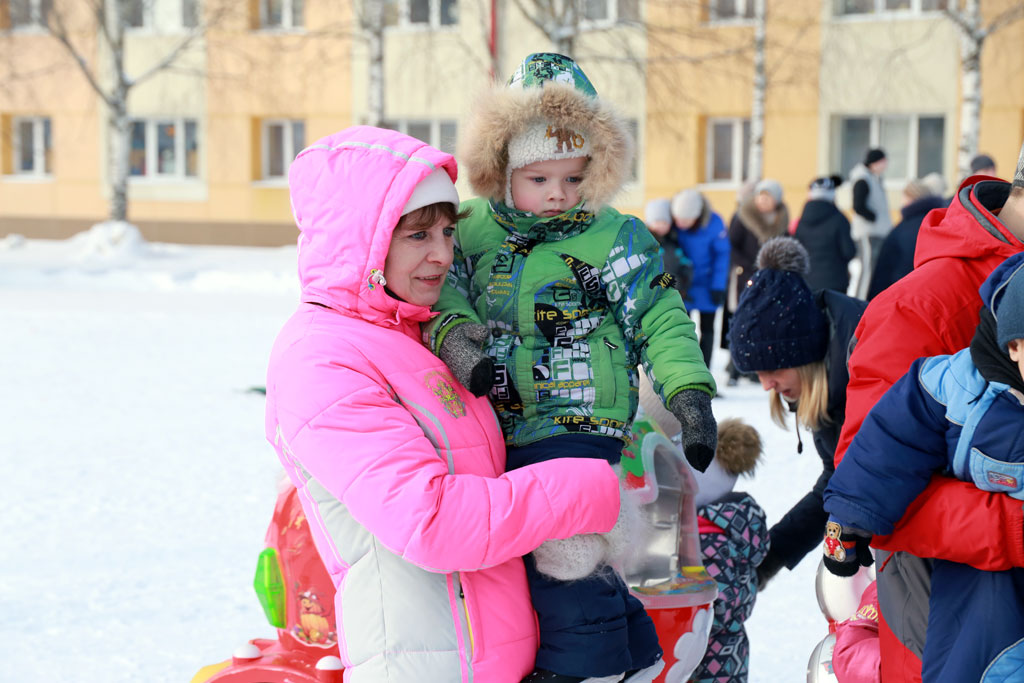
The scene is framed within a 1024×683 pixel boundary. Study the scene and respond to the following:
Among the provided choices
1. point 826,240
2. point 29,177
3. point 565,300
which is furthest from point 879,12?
point 565,300

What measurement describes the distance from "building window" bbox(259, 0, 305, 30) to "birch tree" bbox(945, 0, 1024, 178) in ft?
45.0

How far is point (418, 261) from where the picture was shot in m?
2.16

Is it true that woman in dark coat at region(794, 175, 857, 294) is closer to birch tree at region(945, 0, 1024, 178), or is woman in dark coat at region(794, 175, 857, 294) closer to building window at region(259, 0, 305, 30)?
birch tree at region(945, 0, 1024, 178)

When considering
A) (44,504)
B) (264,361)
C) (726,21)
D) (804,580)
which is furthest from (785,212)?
(726,21)

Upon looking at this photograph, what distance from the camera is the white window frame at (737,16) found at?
22.1 metres

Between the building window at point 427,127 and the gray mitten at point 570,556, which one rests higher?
the building window at point 427,127

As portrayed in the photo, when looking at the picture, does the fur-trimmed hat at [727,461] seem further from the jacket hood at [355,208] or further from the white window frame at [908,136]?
the white window frame at [908,136]

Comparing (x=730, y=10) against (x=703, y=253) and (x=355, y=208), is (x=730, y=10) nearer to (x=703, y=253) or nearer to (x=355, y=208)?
(x=703, y=253)

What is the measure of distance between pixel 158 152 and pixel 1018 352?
87.6 feet

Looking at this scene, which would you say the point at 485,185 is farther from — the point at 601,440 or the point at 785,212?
the point at 785,212

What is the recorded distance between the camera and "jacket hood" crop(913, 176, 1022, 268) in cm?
205

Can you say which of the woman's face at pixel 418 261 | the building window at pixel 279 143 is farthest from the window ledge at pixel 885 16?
the woman's face at pixel 418 261

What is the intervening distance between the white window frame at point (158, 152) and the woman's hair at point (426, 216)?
2467 centimetres

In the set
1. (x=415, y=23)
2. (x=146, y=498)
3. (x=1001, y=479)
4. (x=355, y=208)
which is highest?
(x=415, y=23)
